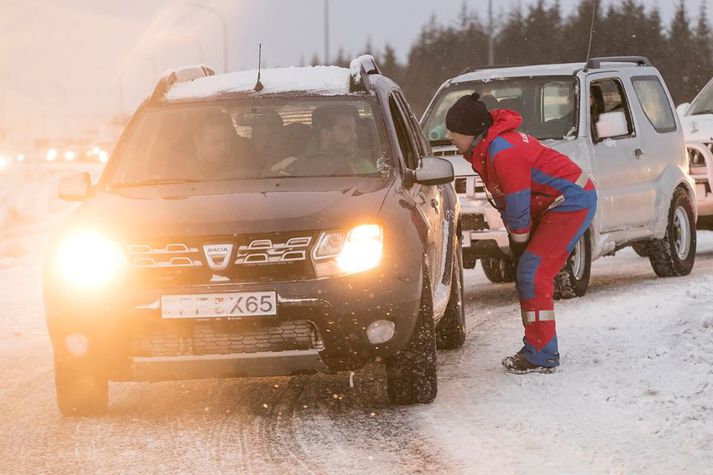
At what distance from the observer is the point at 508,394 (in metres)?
7.37

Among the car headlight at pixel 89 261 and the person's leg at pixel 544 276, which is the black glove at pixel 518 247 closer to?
the person's leg at pixel 544 276

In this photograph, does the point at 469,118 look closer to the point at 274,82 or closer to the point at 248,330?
the point at 274,82

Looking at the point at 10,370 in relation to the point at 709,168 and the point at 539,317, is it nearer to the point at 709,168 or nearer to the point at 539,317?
the point at 539,317

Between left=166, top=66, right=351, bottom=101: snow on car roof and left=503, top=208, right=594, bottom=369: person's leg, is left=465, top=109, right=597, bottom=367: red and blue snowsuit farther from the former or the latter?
left=166, top=66, right=351, bottom=101: snow on car roof

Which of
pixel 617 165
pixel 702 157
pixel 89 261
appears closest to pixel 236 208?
pixel 89 261

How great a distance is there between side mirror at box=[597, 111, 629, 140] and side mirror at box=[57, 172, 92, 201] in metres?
5.68

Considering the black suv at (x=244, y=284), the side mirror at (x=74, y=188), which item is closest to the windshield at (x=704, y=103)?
the black suv at (x=244, y=284)

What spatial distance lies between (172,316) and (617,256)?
11310 mm

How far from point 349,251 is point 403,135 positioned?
194 centimetres

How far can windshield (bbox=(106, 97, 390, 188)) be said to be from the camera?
7.58m

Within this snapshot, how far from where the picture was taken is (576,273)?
11.7m

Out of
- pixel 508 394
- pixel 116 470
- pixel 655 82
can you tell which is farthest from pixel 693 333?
pixel 655 82

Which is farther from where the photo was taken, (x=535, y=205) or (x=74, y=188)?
(x=535, y=205)

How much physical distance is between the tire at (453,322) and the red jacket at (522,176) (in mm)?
1012
